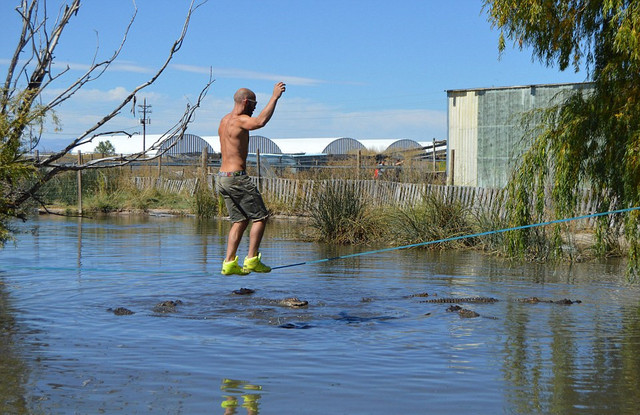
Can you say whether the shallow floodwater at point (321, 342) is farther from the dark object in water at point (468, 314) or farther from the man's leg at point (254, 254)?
the man's leg at point (254, 254)

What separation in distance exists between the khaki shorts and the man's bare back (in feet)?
0.46

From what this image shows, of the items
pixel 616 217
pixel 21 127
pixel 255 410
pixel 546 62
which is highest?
pixel 546 62

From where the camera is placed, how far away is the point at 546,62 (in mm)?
12586

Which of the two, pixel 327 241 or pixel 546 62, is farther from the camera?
pixel 327 241

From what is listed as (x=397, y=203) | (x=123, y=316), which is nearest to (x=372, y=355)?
(x=123, y=316)

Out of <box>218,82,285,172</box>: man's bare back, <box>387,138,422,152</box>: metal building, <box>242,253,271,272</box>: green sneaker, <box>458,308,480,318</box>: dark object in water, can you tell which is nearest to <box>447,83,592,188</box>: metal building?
<box>458,308,480,318</box>: dark object in water

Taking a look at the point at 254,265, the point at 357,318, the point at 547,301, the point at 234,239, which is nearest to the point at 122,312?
the point at 234,239

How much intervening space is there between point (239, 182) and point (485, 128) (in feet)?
81.5

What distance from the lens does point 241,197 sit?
10008mm

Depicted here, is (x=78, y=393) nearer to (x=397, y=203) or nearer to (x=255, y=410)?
(x=255, y=410)

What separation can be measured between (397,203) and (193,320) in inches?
507

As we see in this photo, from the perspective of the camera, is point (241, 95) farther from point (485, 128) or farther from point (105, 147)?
point (105, 147)

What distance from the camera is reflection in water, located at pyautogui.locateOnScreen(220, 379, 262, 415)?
6.38 m

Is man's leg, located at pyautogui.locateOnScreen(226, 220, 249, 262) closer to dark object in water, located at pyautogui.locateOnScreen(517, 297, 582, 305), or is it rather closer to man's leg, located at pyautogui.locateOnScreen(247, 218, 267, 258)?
man's leg, located at pyautogui.locateOnScreen(247, 218, 267, 258)
